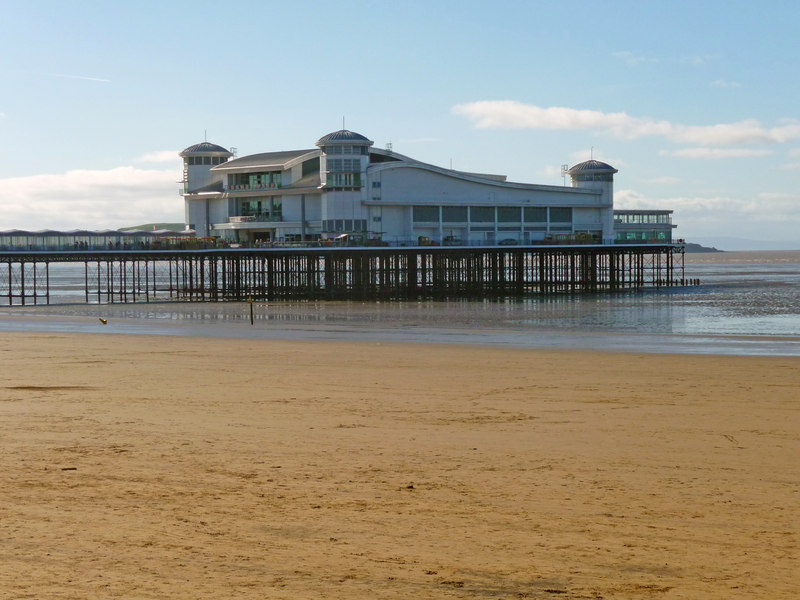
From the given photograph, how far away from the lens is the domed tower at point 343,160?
6019cm

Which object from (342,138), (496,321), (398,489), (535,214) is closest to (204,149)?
(342,138)

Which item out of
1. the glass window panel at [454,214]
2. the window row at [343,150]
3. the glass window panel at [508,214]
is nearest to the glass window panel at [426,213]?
the glass window panel at [454,214]

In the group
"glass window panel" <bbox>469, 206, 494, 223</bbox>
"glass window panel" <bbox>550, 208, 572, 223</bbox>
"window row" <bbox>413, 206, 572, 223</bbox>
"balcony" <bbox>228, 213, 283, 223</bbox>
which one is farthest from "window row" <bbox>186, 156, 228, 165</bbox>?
"glass window panel" <bbox>550, 208, 572, 223</bbox>

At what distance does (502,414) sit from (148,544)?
6987mm

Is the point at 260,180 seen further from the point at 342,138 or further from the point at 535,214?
the point at 535,214

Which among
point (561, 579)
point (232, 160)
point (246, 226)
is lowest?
point (561, 579)

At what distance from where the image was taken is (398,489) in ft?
30.2

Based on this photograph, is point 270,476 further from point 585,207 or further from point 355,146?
point 585,207

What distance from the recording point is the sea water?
29.3 meters

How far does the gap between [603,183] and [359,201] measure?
19.5m

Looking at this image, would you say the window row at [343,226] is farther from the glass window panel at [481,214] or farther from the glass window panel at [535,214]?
the glass window panel at [535,214]

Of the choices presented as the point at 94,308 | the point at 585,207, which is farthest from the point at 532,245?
the point at 94,308

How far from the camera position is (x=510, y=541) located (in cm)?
764

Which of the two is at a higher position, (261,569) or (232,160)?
(232,160)
